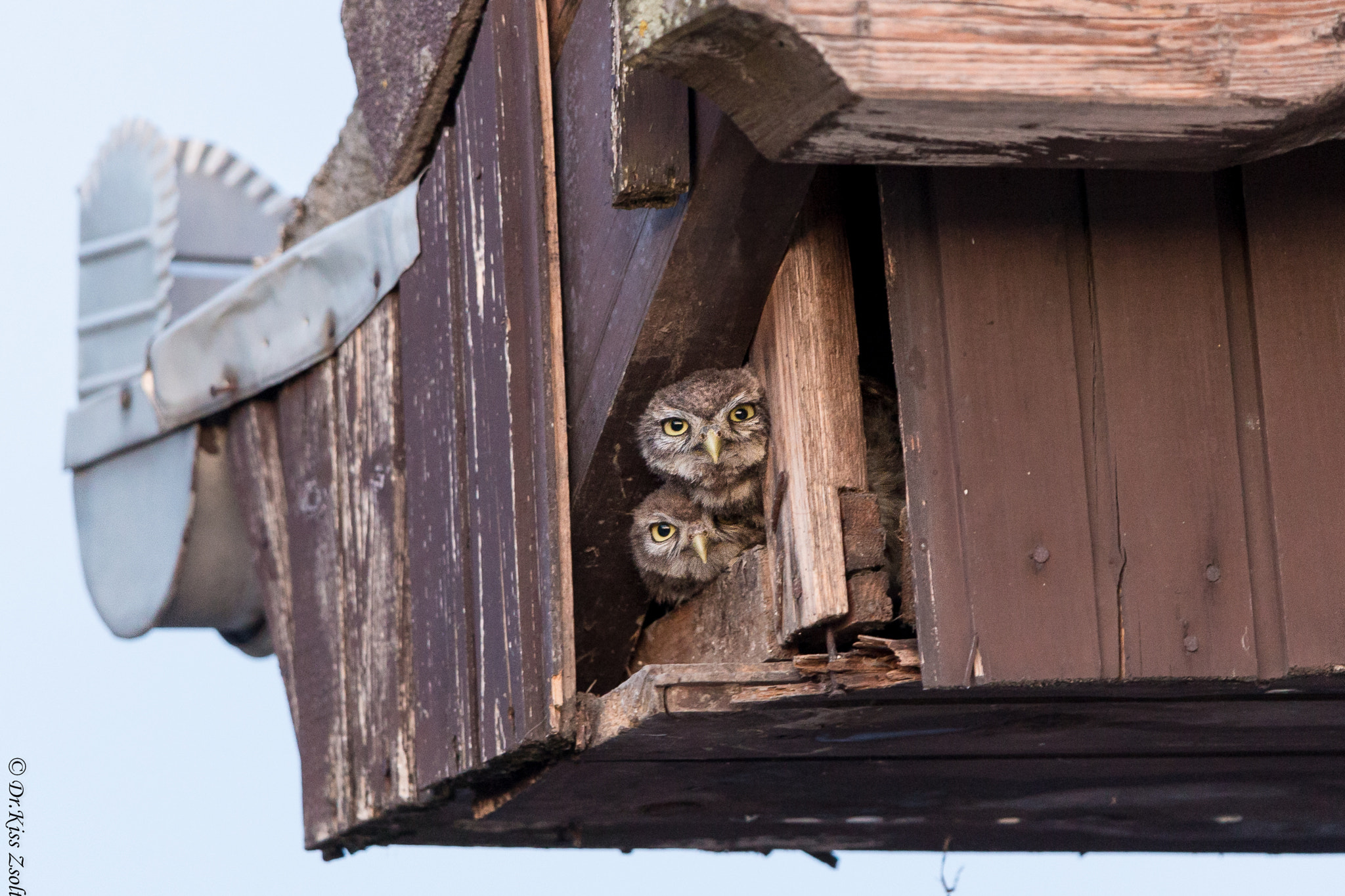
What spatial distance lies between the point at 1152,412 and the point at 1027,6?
771 mm

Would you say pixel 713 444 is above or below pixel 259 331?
below

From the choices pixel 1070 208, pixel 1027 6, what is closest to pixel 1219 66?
pixel 1027 6

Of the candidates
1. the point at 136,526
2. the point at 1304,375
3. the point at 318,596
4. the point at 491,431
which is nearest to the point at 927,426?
the point at 1304,375

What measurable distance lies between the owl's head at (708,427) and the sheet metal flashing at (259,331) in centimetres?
84

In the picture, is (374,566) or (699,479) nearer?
(699,479)

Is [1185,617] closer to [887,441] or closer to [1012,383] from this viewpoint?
[1012,383]

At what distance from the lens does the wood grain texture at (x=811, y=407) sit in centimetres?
314

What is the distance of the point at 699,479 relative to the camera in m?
3.55

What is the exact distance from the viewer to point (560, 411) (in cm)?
347

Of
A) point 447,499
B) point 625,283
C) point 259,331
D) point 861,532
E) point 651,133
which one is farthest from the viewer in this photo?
point 259,331

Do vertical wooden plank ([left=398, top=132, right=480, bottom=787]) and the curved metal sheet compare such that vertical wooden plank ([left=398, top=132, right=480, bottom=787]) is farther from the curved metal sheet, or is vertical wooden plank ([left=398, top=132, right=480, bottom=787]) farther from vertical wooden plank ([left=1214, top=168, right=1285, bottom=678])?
vertical wooden plank ([left=1214, top=168, right=1285, bottom=678])

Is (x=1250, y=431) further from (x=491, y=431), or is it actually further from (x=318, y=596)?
(x=318, y=596)

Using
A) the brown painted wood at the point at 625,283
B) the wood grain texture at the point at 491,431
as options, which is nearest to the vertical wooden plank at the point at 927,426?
the brown painted wood at the point at 625,283

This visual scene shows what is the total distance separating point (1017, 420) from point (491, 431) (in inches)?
44.4
